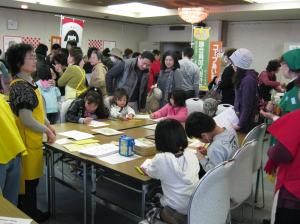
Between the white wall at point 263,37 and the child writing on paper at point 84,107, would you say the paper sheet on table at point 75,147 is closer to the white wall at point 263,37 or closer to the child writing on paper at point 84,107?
the child writing on paper at point 84,107

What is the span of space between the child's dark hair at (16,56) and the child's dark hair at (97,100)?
110cm

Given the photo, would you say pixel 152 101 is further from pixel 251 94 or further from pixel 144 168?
pixel 144 168

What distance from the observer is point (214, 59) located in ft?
25.2

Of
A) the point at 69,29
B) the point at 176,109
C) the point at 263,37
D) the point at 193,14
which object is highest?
the point at 193,14

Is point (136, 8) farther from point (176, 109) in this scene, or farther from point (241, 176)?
point (241, 176)

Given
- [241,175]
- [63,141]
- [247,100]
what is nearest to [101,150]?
[63,141]

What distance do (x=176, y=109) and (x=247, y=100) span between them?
0.94 metres

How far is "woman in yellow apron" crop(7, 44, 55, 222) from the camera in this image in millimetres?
2172

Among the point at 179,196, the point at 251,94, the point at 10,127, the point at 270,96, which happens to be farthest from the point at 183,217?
the point at 270,96

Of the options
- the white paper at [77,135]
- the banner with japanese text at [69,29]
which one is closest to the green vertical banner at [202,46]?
the banner with japanese text at [69,29]

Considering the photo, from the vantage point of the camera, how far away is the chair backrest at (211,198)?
1630mm

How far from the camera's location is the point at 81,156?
7.36 ft

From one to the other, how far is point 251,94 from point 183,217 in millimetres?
1542

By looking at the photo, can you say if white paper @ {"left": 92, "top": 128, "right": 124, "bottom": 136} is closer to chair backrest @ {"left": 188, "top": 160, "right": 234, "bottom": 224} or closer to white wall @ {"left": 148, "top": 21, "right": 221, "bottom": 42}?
chair backrest @ {"left": 188, "top": 160, "right": 234, "bottom": 224}
